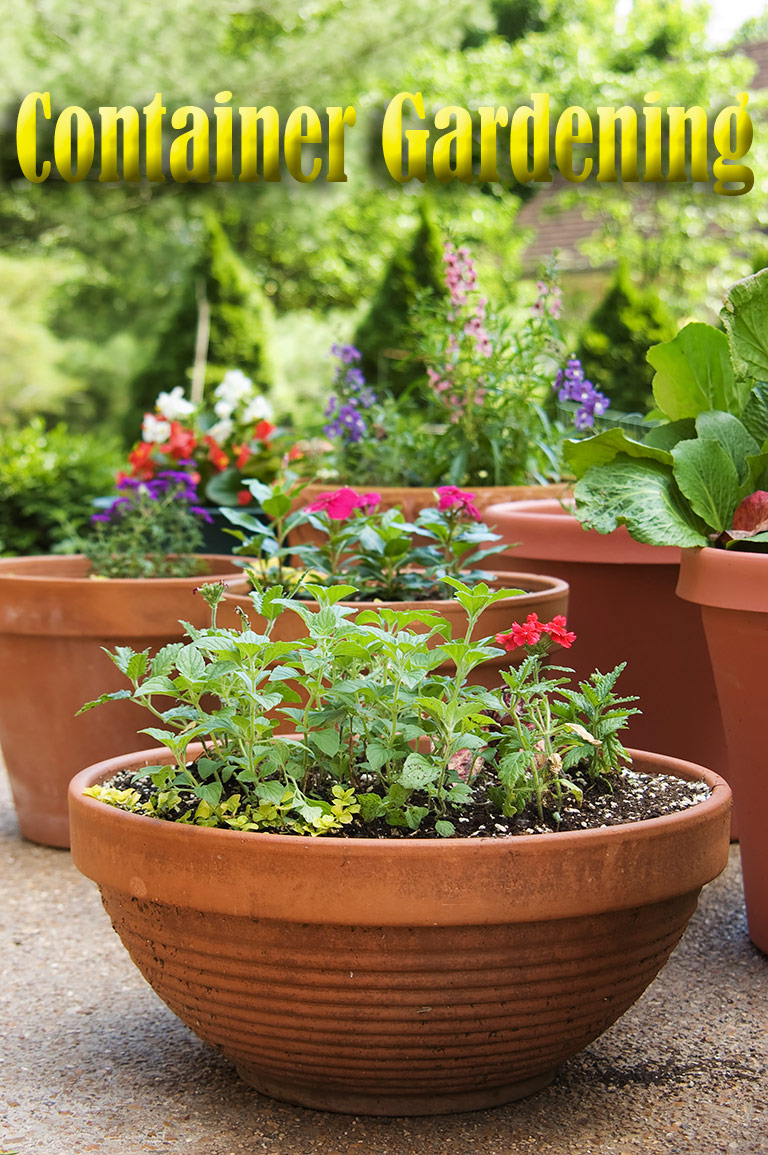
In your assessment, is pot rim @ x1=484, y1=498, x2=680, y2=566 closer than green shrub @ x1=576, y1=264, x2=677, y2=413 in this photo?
Yes

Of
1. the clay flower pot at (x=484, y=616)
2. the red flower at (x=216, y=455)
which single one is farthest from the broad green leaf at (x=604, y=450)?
the red flower at (x=216, y=455)

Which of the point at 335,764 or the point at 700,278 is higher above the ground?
the point at 700,278

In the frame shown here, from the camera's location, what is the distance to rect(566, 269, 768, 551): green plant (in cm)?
207

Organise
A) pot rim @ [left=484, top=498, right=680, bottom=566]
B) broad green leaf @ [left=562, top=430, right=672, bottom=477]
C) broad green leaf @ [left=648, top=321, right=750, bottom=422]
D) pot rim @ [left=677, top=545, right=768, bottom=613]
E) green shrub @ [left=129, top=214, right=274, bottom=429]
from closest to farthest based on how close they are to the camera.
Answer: pot rim @ [left=677, top=545, right=768, bottom=613]
broad green leaf @ [left=562, top=430, right=672, bottom=477]
broad green leaf @ [left=648, top=321, right=750, bottom=422]
pot rim @ [left=484, top=498, right=680, bottom=566]
green shrub @ [left=129, top=214, right=274, bottom=429]

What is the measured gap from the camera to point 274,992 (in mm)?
1392

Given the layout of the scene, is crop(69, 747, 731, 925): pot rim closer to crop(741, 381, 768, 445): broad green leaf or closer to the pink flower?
the pink flower

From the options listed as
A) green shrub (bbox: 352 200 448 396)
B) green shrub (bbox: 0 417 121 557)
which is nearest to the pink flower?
green shrub (bbox: 0 417 121 557)

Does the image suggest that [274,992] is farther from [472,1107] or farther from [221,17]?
[221,17]

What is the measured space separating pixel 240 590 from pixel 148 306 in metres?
14.2

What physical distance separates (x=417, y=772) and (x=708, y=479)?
950 millimetres

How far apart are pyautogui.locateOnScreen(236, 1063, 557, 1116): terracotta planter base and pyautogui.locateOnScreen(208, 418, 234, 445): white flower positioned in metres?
3.25

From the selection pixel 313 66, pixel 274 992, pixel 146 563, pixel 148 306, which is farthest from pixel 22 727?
pixel 148 306

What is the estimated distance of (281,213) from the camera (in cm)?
1252

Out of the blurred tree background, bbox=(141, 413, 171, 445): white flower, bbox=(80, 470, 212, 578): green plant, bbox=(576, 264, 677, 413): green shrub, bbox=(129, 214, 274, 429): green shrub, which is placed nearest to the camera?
bbox=(80, 470, 212, 578): green plant
